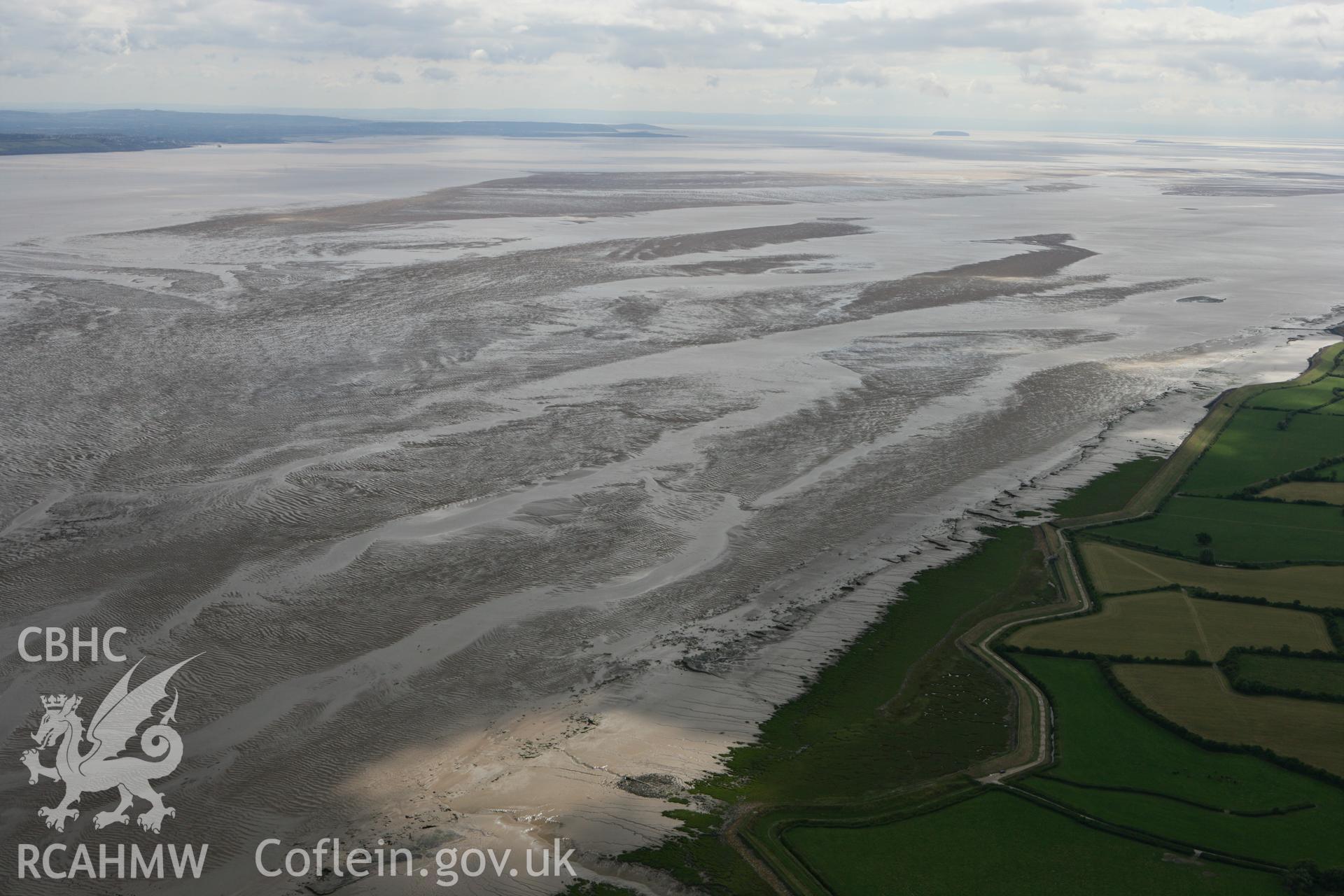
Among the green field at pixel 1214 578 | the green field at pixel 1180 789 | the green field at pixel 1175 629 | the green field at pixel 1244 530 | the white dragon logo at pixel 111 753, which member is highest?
the green field at pixel 1244 530

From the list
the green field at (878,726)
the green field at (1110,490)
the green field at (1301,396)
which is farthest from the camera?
the green field at (1301,396)

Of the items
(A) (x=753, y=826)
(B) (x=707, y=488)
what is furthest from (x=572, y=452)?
(A) (x=753, y=826)

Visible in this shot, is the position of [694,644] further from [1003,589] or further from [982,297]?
[982,297]

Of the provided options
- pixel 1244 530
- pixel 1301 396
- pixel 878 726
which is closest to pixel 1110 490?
pixel 1244 530

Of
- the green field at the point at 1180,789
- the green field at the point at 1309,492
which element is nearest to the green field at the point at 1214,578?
the green field at the point at 1309,492

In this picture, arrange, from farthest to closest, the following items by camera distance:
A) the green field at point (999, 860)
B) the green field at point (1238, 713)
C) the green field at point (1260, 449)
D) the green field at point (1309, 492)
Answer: the green field at point (1260, 449)
the green field at point (1309, 492)
the green field at point (1238, 713)
the green field at point (999, 860)

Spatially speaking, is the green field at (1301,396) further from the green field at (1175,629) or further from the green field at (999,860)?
the green field at (999,860)
